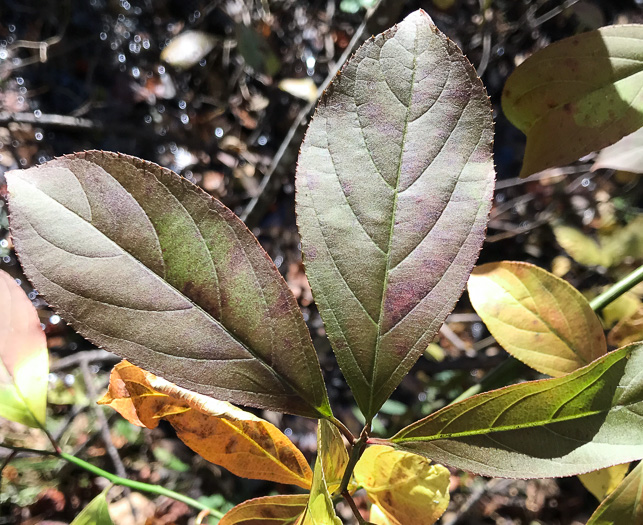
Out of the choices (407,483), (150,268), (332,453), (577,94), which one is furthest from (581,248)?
(150,268)

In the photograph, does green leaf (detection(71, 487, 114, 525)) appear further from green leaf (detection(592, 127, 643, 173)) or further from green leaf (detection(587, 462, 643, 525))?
green leaf (detection(592, 127, 643, 173))

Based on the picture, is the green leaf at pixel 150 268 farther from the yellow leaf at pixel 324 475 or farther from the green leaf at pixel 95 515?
the green leaf at pixel 95 515

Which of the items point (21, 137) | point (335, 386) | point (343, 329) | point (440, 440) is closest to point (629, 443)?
point (440, 440)

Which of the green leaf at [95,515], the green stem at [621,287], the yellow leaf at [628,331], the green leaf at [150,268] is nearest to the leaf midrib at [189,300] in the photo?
the green leaf at [150,268]

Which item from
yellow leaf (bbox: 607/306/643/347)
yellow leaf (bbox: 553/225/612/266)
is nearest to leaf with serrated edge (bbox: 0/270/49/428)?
yellow leaf (bbox: 607/306/643/347)

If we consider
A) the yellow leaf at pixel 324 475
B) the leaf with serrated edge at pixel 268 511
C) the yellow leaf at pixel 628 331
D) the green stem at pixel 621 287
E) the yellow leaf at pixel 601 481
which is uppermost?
the green stem at pixel 621 287

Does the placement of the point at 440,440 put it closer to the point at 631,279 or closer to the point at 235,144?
the point at 631,279

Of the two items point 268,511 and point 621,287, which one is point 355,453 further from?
point 621,287
